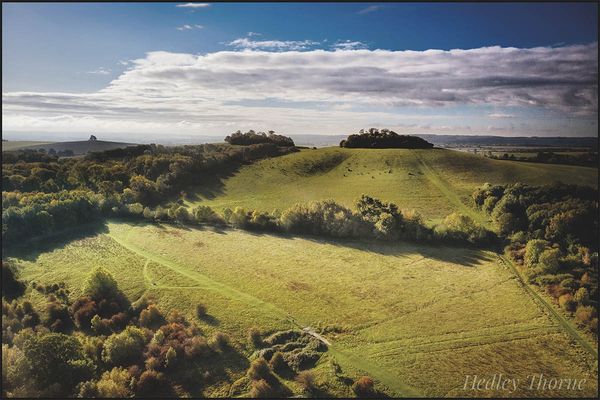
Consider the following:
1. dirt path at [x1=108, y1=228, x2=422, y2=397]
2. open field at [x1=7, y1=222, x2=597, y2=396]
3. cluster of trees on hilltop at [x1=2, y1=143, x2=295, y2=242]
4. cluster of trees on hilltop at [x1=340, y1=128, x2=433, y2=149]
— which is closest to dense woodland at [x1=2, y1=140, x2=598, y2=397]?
cluster of trees on hilltop at [x1=2, y1=143, x2=295, y2=242]

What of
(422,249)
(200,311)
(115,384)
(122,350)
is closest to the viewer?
(115,384)

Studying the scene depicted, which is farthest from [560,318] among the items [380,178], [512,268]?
[380,178]

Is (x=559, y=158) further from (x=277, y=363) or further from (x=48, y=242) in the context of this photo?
(x=48, y=242)

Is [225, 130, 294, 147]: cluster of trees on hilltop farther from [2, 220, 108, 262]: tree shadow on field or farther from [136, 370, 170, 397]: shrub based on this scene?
[136, 370, 170, 397]: shrub

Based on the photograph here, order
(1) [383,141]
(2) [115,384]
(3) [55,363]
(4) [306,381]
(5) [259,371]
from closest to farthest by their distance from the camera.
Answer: (2) [115,384] < (4) [306,381] < (3) [55,363] < (5) [259,371] < (1) [383,141]

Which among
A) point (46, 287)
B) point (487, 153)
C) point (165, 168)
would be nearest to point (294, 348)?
point (46, 287)

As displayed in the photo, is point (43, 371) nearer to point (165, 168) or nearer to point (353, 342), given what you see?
point (353, 342)
